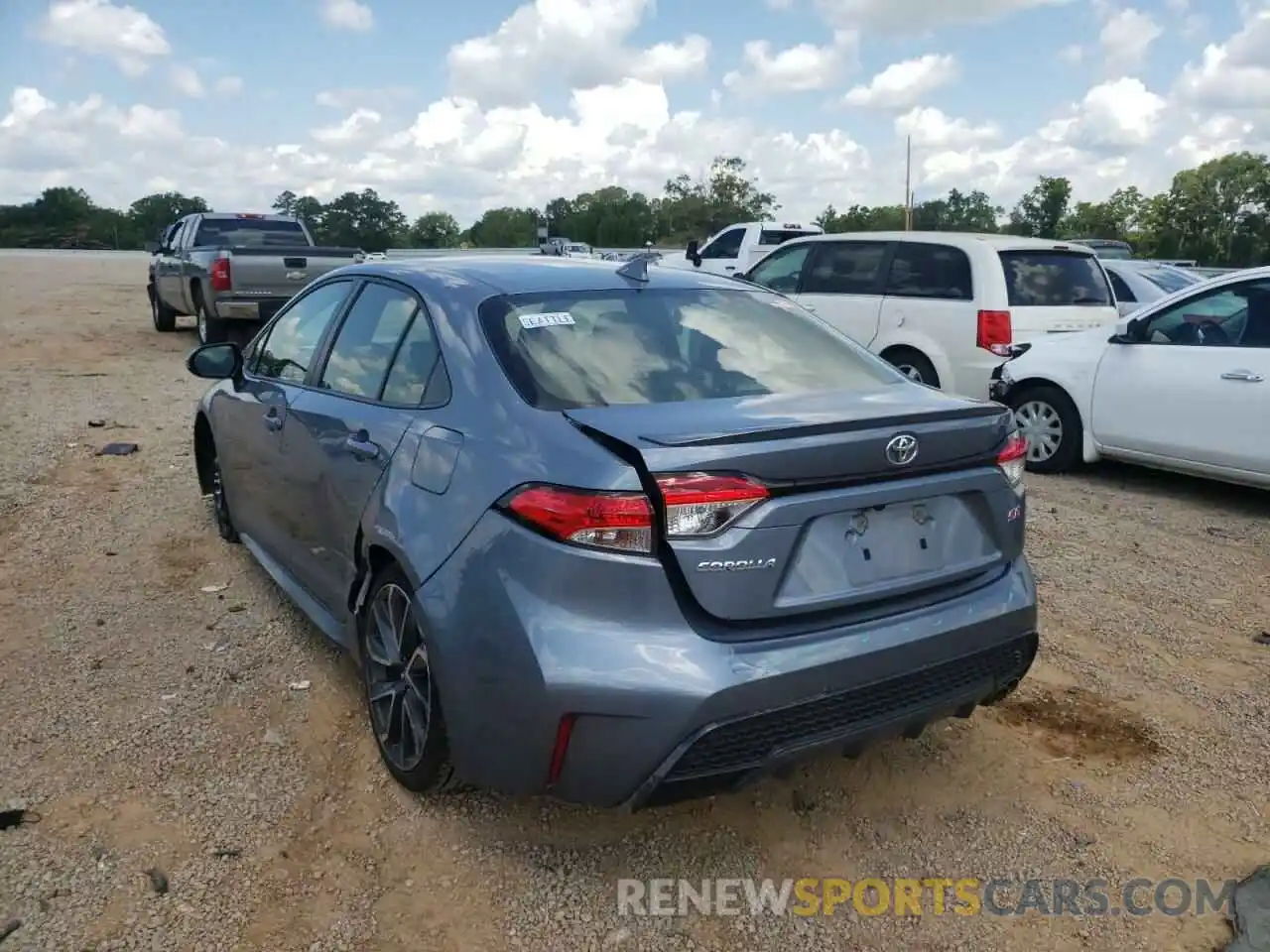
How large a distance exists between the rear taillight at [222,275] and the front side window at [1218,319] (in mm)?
9703

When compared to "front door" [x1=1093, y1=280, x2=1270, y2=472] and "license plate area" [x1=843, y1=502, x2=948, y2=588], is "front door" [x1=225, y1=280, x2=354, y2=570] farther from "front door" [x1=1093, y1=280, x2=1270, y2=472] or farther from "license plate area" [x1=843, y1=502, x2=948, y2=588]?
"front door" [x1=1093, y1=280, x2=1270, y2=472]

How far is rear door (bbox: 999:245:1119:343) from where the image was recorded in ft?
27.5

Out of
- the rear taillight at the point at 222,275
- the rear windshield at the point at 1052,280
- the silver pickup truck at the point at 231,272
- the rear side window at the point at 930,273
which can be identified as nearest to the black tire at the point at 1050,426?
the rear windshield at the point at 1052,280

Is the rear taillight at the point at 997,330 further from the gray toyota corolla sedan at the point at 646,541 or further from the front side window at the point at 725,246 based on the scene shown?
the front side window at the point at 725,246

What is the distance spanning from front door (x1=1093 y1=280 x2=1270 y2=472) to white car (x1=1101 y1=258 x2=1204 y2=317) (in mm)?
4258

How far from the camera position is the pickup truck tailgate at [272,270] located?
12203 mm

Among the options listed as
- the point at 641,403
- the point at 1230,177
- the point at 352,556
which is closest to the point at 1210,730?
the point at 641,403

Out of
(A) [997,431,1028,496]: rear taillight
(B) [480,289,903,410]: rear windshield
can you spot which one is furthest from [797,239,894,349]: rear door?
(A) [997,431,1028,496]: rear taillight

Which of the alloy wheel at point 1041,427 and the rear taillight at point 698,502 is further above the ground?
the rear taillight at point 698,502

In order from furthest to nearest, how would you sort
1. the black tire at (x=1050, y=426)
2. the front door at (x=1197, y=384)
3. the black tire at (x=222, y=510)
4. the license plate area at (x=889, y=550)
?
the black tire at (x=1050, y=426) < the front door at (x=1197, y=384) < the black tire at (x=222, y=510) < the license plate area at (x=889, y=550)

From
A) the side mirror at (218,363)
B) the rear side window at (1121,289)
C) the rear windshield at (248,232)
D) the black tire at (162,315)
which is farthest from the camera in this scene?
the black tire at (162,315)

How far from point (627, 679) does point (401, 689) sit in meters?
0.98

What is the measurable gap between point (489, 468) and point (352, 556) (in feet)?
2.97

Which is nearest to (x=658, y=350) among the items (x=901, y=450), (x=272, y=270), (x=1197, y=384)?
(x=901, y=450)
